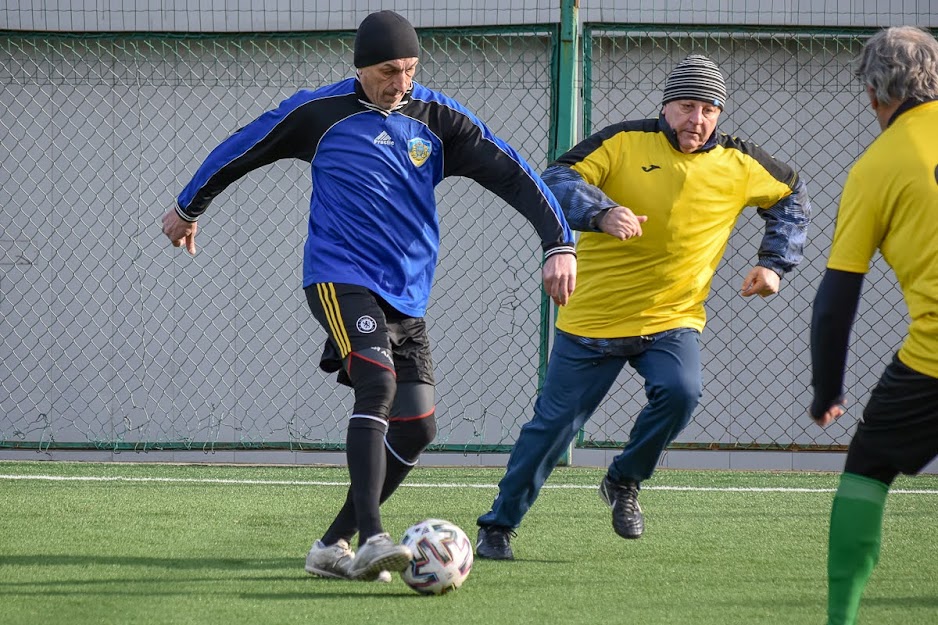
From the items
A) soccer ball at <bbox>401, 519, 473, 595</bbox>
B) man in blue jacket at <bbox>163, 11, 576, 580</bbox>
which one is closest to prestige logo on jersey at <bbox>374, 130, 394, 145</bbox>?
man in blue jacket at <bbox>163, 11, 576, 580</bbox>

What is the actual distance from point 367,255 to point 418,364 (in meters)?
0.44

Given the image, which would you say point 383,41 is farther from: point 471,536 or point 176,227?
point 471,536

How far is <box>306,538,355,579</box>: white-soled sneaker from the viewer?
4215 millimetres

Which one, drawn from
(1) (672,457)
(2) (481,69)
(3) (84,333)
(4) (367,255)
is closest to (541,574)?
(4) (367,255)

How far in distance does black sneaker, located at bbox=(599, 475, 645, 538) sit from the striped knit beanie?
1.52 metres

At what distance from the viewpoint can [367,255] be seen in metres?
4.23

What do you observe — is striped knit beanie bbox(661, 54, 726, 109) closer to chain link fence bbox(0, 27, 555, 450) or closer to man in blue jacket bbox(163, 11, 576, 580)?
man in blue jacket bbox(163, 11, 576, 580)

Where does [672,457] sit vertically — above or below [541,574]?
below

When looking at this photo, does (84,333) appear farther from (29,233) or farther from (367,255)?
(367,255)

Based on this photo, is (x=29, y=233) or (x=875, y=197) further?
(x=29, y=233)

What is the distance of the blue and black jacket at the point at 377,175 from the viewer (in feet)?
13.9

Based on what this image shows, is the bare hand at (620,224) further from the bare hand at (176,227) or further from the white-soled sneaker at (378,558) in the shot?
the bare hand at (176,227)

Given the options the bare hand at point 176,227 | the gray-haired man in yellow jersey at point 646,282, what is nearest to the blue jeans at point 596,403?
the gray-haired man in yellow jersey at point 646,282

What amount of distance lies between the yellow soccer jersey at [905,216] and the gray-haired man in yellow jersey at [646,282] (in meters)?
1.68
